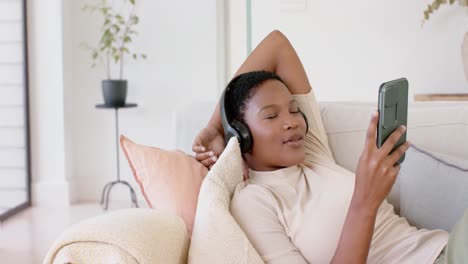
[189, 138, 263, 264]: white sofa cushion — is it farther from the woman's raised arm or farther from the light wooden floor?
the light wooden floor

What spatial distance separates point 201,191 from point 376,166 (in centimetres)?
36

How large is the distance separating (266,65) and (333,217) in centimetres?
50

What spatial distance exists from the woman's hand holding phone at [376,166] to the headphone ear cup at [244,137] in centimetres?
35

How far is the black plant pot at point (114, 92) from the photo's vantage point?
3557mm

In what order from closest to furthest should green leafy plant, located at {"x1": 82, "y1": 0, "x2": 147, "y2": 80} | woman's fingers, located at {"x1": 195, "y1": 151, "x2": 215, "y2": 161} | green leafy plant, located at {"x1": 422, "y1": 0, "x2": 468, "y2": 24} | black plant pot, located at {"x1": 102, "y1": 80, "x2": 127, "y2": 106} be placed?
woman's fingers, located at {"x1": 195, "y1": 151, "x2": 215, "y2": 161}, green leafy plant, located at {"x1": 422, "y1": 0, "x2": 468, "y2": 24}, black plant pot, located at {"x1": 102, "y1": 80, "x2": 127, "y2": 106}, green leafy plant, located at {"x1": 82, "y1": 0, "x2": 147, "y2": 80}

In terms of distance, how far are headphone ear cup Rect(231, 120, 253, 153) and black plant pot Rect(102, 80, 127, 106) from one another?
2.35 m

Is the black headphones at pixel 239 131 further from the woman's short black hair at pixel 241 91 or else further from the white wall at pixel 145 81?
the white wall at pixel 145 81

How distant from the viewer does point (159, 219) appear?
109 cm

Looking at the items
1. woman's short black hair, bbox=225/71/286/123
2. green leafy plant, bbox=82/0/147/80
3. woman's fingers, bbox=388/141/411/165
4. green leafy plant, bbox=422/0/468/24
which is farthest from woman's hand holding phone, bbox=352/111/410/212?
green leafy plant, bbox=82/0/147/80

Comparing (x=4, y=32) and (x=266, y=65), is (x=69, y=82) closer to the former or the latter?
(x=4, y=32)

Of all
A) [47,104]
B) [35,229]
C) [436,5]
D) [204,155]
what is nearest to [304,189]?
[204,155]

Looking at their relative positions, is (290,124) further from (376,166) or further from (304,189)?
(376,166)

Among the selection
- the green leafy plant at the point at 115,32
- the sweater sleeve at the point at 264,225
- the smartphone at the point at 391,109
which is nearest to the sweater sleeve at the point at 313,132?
the sweater sleeve at the point at 264,225

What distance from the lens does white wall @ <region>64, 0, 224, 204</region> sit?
3.79 metres
